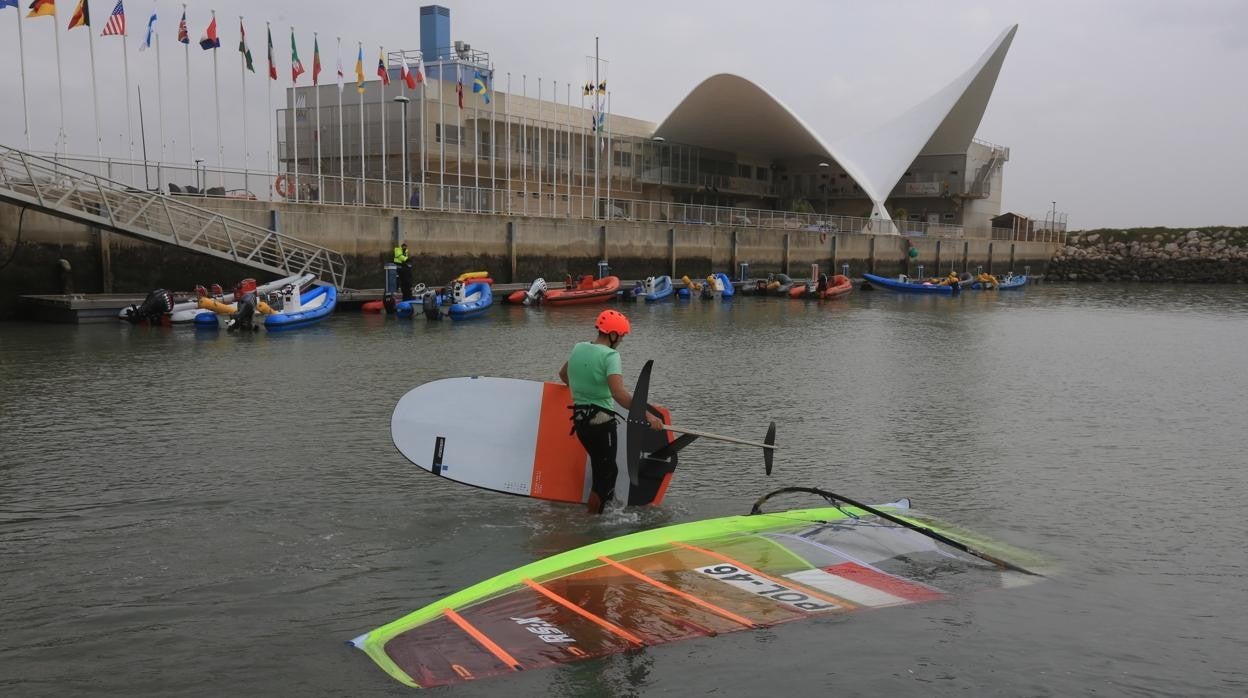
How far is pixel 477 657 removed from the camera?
17.7ft

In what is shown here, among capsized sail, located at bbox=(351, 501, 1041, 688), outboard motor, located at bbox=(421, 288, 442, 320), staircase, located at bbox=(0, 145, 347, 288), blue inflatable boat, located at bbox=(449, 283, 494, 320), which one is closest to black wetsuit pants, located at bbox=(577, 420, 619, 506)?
capsized sail, located at bbox=(351, 501, 1041, 688)

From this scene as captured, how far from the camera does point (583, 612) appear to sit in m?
5.97

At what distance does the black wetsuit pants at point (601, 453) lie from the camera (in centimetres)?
822

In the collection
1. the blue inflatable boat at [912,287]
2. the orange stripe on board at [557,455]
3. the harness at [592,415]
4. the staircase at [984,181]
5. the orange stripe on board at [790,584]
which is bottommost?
the blue inflatable boat at [912,287]

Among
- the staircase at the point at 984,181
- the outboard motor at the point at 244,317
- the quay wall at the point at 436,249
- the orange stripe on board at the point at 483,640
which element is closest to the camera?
the orange stripe on board at the point at 483,640

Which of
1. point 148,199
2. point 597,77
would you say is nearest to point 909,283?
point 597,77

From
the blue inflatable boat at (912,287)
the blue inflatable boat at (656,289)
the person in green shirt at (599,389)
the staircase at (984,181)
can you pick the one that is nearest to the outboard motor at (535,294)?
the blue inflatable boat at (656,289)

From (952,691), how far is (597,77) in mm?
51335

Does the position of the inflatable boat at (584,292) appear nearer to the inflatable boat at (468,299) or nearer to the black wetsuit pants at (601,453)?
the inflatable boat at (468,299)

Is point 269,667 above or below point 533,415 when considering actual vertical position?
below

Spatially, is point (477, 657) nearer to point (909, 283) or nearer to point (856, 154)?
point (909, 283)

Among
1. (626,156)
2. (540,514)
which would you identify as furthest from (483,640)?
(626,156)

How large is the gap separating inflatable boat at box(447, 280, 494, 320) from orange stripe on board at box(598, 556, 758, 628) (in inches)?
911

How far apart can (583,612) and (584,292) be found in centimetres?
2984
